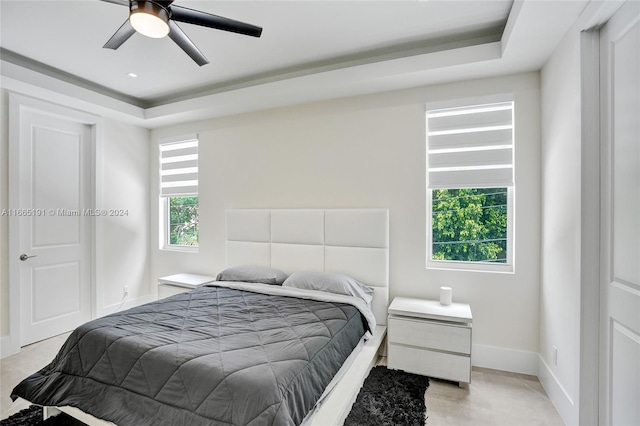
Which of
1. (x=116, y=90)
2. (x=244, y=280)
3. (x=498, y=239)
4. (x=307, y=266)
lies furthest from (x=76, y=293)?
(x=498, y=239)

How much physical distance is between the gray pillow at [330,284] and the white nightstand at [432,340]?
33 cm

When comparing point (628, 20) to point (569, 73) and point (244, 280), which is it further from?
point (244, 280)

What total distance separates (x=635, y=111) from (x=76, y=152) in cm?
496

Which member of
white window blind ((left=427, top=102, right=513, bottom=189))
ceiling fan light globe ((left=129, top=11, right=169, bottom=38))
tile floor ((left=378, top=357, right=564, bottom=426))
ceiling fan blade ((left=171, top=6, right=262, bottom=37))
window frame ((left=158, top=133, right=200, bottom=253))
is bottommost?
tile floor ((left=378, top=357, right=564, bottom=426))

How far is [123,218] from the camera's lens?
13.5 feet

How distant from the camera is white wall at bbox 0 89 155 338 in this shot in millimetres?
3869

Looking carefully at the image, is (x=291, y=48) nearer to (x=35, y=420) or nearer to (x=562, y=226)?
(x=562, y=226)

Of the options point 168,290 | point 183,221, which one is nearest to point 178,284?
point 168,290

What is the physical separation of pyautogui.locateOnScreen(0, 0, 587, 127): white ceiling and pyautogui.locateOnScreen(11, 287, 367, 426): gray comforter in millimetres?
2197

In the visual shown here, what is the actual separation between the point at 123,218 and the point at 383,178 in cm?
349

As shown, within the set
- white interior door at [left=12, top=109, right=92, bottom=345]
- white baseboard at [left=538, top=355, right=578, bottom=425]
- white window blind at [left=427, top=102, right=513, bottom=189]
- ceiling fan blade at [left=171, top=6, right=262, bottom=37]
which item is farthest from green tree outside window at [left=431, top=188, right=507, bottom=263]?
white interior door at [left=12, top=109, right=92, bottom=345]

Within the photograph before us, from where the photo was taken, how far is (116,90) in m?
3.72

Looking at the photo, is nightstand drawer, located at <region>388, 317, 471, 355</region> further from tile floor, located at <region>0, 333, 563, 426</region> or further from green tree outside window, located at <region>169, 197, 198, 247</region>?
green tree outside window, located at <region>169, 197, 198, 247</region>

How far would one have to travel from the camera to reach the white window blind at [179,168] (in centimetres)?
418
